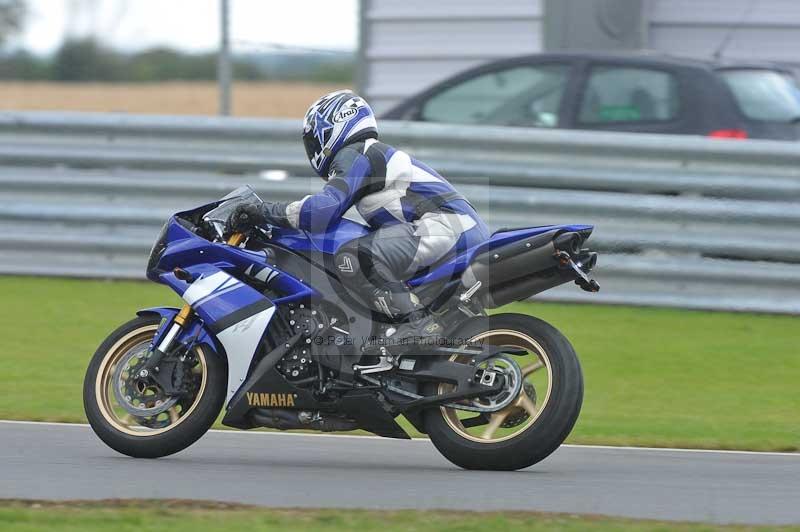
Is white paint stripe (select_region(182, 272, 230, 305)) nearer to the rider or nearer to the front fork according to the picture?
the front fork

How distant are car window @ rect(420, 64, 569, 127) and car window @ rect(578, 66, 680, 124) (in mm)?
227

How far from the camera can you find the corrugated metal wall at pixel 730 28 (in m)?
13.5

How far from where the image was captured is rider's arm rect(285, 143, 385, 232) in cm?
654

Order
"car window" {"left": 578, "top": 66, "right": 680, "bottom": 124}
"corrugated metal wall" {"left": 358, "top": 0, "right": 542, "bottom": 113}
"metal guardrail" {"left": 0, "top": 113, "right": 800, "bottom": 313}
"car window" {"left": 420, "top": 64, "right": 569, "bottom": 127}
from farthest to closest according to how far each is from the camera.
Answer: "corrugated metal wall" {"left": 358, "top": 0, "right": 542, "bottom": 113} → "car window" {"left": 420, "top": 64, "right": 569, "bottom": 127} → "car window" {"left": 578, "top": 66, "right": 680, "bottom": 124} → "metal guardrail" {"left": 0, "top": 113, "right": 800, "bottom": 313}

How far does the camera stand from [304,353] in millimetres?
6621

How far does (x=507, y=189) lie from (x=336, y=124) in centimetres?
Result: 441

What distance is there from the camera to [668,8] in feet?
44.8

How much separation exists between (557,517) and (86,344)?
4.81 metres

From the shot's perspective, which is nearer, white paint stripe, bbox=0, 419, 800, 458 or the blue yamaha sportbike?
the blue yamaha sportbike

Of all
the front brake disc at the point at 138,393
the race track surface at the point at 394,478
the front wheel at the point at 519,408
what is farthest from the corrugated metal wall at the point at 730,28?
the front brake disc at the point at 138,393

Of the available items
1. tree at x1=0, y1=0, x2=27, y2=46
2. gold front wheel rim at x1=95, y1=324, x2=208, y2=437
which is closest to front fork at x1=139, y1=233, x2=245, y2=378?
gold front wheel rim at x1=95, y1=324, x2=208, y2=437

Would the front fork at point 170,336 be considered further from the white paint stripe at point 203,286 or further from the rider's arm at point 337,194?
the rider's arm at point 337,194

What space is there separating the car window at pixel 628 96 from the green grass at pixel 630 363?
59.6 inches

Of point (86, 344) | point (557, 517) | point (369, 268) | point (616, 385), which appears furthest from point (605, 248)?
point (557, 517)
